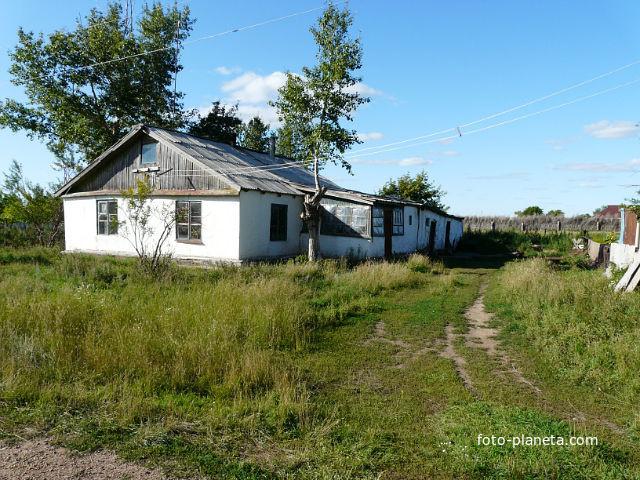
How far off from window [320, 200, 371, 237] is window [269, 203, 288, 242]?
1647 millimetres

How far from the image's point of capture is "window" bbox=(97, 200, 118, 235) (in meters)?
17.8

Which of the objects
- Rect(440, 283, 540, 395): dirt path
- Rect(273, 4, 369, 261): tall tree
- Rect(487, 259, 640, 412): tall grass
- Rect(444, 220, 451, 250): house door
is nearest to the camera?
Rect(487, 259, 640, 412): tall grass

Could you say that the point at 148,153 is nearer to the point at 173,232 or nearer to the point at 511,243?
the point at 173,232

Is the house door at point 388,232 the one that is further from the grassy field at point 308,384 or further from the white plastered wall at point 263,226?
the grassy field at point 308,384

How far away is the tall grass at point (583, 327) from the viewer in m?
5.29

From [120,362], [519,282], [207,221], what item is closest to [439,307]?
[519,282]

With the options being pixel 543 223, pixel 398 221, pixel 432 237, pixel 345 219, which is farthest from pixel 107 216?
pixel 543 223

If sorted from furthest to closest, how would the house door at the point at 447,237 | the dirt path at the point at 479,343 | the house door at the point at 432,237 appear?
the house door at the point at 447,237
the house door at the point at 432,237
the dirt path at the point at 479,343

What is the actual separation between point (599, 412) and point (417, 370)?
2.10 metres

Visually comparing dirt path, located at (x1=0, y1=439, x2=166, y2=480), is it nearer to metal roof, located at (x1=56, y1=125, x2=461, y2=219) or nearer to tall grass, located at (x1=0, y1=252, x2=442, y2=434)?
tall grass, located at (x1=0, y1=252, x2=442, y2=434)

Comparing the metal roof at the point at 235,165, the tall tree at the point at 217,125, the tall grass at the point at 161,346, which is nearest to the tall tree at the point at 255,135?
the tall tree at the point at 217,125

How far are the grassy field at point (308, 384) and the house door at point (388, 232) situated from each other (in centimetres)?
831

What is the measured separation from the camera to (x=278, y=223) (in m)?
16.8

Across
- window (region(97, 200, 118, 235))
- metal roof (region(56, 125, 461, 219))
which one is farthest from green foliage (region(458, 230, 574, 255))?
window (region(97, 200, 118, 235))
